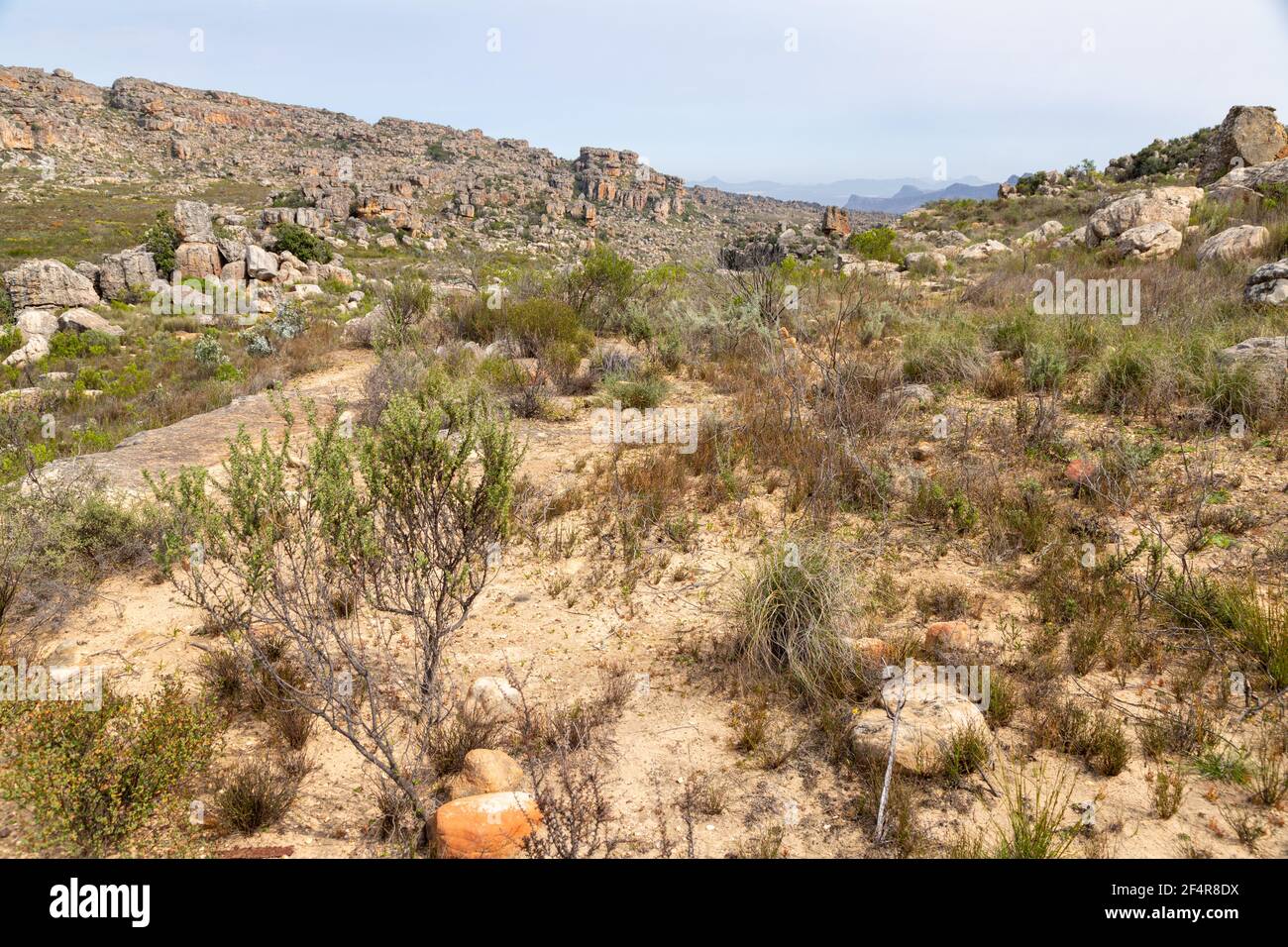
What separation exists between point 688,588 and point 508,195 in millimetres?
63971

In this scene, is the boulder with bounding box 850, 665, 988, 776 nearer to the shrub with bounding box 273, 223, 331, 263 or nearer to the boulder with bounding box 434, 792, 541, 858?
the boulder with bounding box 434, 792, 541, 858

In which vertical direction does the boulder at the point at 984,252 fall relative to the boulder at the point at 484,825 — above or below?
above

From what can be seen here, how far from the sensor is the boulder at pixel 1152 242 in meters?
12.0

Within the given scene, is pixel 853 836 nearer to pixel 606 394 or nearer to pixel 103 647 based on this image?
pixel 103 647

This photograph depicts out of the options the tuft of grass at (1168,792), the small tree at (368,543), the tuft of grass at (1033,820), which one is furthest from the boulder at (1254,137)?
the small tree at (368,543)

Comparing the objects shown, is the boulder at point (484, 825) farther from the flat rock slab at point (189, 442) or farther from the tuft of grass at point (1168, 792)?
the flat rock slab at point (189, 442)

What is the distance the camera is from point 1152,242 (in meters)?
12.2

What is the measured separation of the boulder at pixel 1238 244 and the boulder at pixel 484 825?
43.0 ft

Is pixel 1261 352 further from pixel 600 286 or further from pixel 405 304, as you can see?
pixel 405 304

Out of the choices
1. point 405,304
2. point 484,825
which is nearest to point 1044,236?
point 405,304

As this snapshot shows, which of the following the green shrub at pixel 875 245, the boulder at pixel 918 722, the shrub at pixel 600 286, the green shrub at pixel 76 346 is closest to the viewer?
the boulder at pixel 918 722

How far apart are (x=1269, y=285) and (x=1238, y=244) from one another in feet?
11.4

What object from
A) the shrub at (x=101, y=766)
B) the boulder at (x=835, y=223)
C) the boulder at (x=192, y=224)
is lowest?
the shrub at (x=101, y=766)
